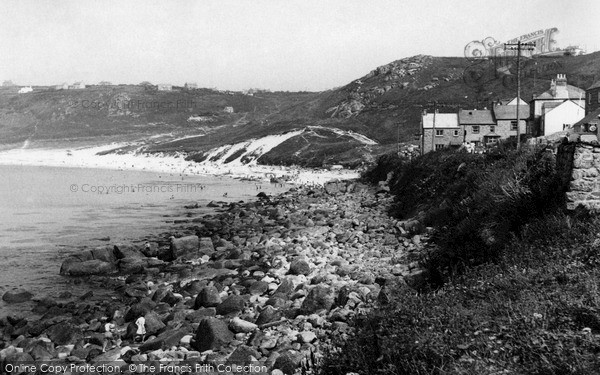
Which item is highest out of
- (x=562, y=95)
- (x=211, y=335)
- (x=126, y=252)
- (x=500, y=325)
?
(x=562, y=95)

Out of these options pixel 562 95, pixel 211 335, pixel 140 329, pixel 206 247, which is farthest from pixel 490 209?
pixel 562 95

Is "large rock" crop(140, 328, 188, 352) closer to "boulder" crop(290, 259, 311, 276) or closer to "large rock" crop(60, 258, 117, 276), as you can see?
"boulder" crop(290, 259, 311, 276)

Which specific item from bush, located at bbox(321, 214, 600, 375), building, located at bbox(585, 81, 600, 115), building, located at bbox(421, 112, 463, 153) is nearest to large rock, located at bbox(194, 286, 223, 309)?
bush, located at bbox(321, 214, 600, 375)

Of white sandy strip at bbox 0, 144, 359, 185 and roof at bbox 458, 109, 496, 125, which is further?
white sandy strip at bbox 0, 144, 359, 185

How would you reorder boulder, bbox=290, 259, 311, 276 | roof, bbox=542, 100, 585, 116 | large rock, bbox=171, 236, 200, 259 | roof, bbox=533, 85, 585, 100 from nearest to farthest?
1. boulder, bbox=290, 259, 311, 276
2. large rock, bbox=171, 236, 200, 259
3. roof, bbox=542, 100, 585, 116
4. roof, bbox=533, 85, 585, 100

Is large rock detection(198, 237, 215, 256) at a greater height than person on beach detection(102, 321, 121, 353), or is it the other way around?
person on beach detection(102, 321, 121, 353)

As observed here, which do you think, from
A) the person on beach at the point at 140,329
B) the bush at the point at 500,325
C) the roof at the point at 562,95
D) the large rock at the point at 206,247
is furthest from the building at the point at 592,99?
the person on beach at the point at 140,329

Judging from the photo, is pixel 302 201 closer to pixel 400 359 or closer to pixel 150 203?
pixel 150 203

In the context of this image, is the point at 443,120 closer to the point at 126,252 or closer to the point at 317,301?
the point at 126,252
